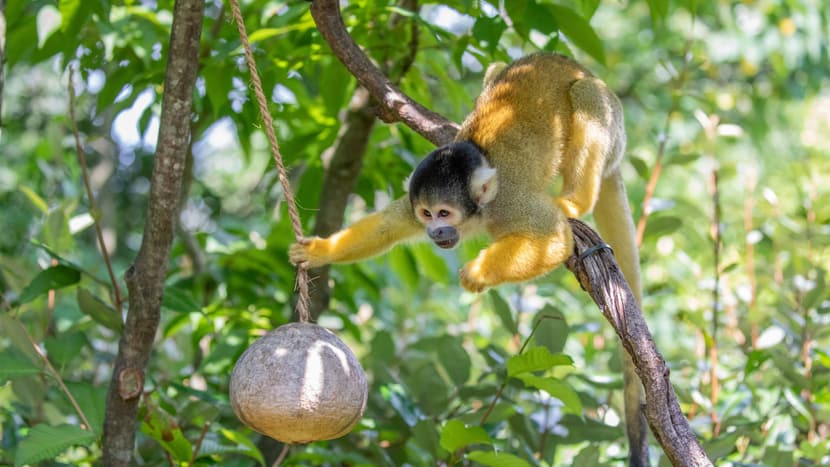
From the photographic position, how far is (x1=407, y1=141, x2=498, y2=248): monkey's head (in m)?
2.56

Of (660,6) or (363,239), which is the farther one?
(363,239)

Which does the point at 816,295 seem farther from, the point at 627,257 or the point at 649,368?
the point at 649,368

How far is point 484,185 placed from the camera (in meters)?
2.63

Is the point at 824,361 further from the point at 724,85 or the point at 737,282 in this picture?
the point at 724,85

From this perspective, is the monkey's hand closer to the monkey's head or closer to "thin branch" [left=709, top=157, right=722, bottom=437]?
the monkey's head

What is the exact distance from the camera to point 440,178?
8.37 ft

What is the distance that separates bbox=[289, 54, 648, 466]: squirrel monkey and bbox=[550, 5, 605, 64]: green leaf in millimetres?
323

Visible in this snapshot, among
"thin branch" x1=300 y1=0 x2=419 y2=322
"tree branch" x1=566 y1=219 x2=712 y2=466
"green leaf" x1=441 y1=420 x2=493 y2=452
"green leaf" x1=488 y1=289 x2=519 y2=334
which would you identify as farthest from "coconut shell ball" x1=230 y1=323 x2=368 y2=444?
"thin branch" x1=300 y1=0 x2=419 y2=322

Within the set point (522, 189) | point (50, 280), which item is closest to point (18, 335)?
point (50, 280)

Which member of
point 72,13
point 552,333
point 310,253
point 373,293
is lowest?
point 373,293

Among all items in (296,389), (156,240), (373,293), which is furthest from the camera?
(373,293)

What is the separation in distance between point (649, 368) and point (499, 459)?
0.54m

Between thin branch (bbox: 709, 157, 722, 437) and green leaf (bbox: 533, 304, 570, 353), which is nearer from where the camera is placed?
green leaf (bbox: 533, 304, 570, 353)

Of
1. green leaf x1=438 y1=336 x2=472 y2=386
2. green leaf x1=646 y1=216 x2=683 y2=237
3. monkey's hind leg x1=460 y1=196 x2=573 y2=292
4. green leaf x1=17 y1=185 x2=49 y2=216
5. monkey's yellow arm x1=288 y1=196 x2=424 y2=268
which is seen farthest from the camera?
green leaf x1=646 y1=216 x2=683 y2=237
